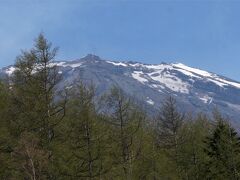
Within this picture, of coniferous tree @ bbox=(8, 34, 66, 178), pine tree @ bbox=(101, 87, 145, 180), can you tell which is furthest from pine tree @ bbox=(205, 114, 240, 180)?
coniferous tree @ bbox=(8, 34, 66, 178)

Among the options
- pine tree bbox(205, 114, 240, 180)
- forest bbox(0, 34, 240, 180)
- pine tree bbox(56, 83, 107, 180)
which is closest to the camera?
forest bbox(0, 34, 240, 180)

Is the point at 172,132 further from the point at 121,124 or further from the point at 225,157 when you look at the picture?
the point at 121,124

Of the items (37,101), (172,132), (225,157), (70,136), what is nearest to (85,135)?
(70,136)

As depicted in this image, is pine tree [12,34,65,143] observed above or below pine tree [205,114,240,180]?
above

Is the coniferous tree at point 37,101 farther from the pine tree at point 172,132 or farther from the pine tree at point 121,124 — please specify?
the pine tree at point 172,132

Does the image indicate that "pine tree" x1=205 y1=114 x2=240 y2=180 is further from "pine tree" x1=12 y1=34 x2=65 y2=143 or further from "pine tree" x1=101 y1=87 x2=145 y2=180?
"pine tree" x1=12 y1=34 x2=65 y2=143

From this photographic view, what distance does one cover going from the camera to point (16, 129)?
1224 inches

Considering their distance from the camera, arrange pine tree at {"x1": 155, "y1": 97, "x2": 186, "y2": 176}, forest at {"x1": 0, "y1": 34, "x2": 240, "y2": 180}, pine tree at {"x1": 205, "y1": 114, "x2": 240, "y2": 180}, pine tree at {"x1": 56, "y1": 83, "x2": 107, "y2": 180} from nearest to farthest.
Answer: forest at {"x1": 0, "y1": 34, "x2": 240, "y2": 180} < pine tree at {"x1": 56, "y1": 83, "x2": 107, "y2": 180} < pine tree at {"x1": 205, "y1": 114, "x2": 240, "y2": 180} < pine tree at {"x1": 155, "y1": 97, "x2": 186, "y2": 176}

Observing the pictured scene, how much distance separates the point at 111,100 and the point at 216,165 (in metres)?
9.50

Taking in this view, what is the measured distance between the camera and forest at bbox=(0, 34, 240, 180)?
95.7ft

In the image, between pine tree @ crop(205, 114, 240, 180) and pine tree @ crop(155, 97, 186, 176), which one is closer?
pine tree @ crop(205, 114, 240, 180)

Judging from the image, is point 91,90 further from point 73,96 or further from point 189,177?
point 189,177

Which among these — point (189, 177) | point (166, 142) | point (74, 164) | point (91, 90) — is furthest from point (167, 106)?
point (74, 164)

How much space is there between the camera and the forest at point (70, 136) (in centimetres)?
2917
